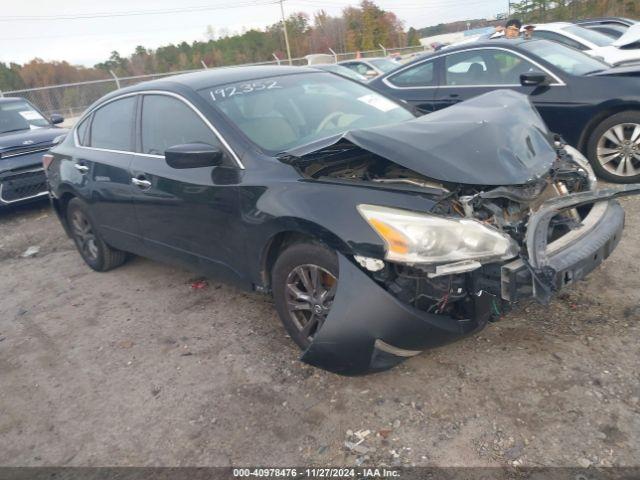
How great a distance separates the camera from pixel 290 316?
3.04 m

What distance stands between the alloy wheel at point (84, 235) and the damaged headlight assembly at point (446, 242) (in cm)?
348

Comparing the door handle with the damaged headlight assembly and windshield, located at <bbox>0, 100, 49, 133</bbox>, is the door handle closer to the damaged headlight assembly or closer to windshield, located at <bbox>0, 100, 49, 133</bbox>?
the damaged headlight assembly

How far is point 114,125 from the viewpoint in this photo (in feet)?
14.2

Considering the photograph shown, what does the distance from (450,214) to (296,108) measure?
5.12 ft

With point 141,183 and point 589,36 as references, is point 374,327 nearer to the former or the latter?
point 141,183

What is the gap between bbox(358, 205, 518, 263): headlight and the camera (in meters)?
2.38

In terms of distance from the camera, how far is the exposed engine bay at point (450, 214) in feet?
8.05

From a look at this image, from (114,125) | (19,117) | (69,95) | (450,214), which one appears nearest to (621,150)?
(450,214)

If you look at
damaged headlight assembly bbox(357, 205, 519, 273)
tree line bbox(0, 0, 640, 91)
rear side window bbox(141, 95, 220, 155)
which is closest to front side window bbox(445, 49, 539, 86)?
rear side window bbox(141, 95, 220, 155)

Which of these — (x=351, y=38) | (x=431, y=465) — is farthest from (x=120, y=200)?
(x=351, y=38)

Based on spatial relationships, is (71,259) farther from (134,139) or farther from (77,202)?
(134,139)

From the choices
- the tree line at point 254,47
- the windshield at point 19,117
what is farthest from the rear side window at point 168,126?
the tree line at point 254,47

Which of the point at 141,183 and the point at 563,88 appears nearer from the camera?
the point at 141,183

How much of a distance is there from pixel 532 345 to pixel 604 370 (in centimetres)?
38
